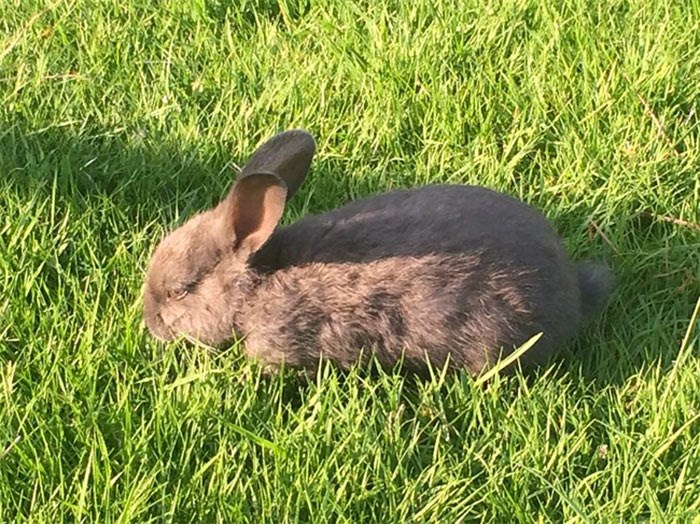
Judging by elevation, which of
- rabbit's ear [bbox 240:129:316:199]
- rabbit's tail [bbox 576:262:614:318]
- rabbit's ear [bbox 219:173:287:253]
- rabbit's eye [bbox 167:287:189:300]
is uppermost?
rabbit's ear [bbox 240:129:316:199]

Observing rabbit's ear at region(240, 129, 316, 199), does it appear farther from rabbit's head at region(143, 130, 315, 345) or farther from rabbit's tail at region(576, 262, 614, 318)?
rabbit's tail at region(576, 262, 614, 318)

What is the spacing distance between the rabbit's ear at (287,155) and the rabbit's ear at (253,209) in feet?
0.51

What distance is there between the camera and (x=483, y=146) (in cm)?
412

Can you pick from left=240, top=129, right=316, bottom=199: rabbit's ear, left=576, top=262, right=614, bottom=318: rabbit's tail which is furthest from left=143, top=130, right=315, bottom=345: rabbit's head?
left=576, top=262, right=614, bottom=318: rabbit's tail

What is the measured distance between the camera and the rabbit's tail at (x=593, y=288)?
349 centimetres

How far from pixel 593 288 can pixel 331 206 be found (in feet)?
3.45

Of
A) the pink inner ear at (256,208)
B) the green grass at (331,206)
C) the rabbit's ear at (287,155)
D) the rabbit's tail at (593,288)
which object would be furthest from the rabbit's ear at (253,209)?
the rabbit's tail at (593,288)

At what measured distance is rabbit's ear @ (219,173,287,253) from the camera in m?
3.19

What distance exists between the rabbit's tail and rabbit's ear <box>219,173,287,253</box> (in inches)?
40.9

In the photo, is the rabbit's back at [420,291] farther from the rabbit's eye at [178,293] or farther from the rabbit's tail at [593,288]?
the rabbit's eye at [178,293]

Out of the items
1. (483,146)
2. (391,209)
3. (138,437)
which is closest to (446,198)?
(391,209)

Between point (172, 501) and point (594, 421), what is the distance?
1.26 meters

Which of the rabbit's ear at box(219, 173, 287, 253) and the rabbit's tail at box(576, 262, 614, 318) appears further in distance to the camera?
the rabbit's tail at box(576, 262, 614, 318)

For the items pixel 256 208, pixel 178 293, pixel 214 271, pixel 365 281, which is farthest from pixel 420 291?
pixel 178 293
